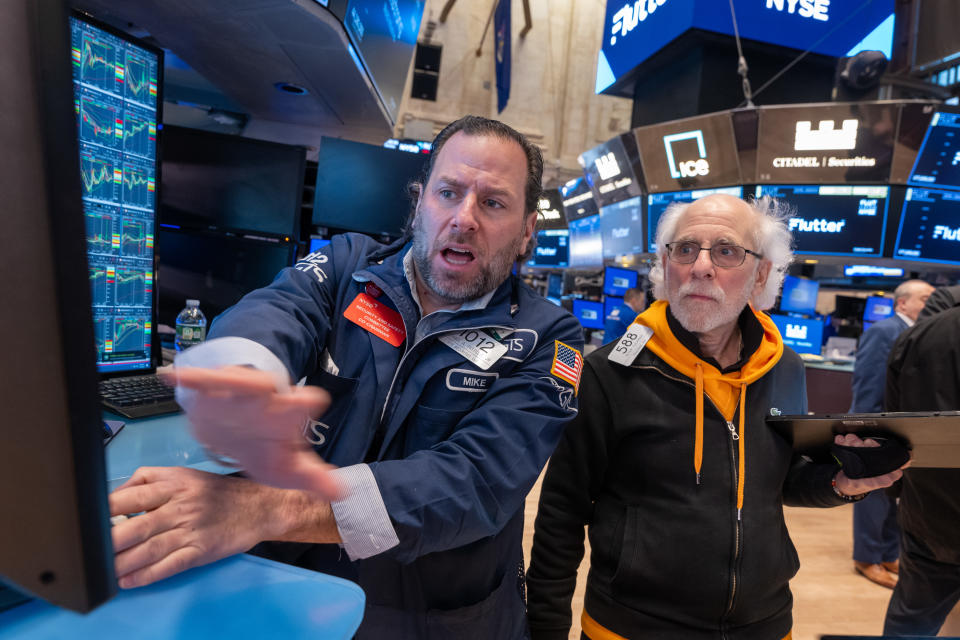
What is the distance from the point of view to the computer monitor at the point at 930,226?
175 inches

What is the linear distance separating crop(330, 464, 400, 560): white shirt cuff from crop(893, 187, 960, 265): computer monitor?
539 centimetres

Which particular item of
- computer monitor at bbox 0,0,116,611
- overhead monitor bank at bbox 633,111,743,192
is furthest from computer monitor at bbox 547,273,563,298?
computer monitor at bbox 0,0,116,611

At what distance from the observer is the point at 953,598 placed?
183 cm

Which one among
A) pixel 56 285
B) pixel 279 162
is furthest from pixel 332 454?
pixel 279 162

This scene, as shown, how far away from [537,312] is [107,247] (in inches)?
47.1

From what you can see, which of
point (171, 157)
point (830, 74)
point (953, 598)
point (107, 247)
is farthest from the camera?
point (830, 74)

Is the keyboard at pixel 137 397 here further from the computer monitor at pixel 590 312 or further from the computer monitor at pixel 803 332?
the computer monitor at pixel 590 312

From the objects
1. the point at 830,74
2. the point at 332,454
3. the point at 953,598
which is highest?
the point at 830,74

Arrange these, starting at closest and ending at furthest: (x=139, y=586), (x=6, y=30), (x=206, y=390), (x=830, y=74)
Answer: (x=6, y=30) < (x=206, y=390) < (x=139, y=586) < (x=830, y=74)

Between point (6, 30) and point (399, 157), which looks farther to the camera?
point (399, 157)

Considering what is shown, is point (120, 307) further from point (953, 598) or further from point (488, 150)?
point (953, 598)

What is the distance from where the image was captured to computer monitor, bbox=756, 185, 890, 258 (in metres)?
4.55

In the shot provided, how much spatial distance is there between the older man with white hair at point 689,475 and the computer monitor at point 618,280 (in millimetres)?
6731

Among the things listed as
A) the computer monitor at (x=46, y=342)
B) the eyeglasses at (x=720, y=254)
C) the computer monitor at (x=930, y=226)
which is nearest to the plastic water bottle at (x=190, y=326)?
the eyeglasses at (x=720, y=254)
